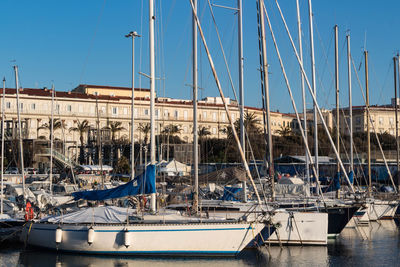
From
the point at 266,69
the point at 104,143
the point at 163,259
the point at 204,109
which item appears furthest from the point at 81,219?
the point at 204,109

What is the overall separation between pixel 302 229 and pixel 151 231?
7.22 m

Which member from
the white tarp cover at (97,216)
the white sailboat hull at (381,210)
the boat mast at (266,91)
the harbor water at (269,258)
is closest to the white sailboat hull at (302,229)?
the harbor water at (269,258)

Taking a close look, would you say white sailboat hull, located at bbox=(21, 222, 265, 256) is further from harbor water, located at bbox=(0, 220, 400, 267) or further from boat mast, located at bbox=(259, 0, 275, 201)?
boat mast, located at bbox=(259, 0, 275, 201)

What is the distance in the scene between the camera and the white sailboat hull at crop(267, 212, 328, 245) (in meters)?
25.0

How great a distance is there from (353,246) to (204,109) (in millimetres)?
81045

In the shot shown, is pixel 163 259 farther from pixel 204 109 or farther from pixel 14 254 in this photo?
pixel 204 109

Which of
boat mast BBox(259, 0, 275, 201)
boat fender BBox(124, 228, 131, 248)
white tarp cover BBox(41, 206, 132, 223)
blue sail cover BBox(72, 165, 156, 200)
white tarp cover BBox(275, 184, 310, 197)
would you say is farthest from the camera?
white tarp cover BBox(275, 184, 310, 197)

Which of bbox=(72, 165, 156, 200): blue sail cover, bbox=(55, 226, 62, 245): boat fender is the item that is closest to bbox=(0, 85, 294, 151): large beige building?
bbox=(72, 165, 156, 200): blue sail cover

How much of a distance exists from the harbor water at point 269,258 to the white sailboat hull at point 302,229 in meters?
0.34

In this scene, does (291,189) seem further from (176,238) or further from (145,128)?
(145,128)

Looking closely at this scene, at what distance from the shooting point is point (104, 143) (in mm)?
82562

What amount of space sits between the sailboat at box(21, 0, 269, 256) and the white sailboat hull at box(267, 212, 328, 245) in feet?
10.6

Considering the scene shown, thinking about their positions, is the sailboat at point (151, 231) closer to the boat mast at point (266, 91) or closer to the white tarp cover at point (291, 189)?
the boat mast at point (266, 91)

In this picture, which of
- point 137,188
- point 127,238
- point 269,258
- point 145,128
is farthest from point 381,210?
point 145,128
